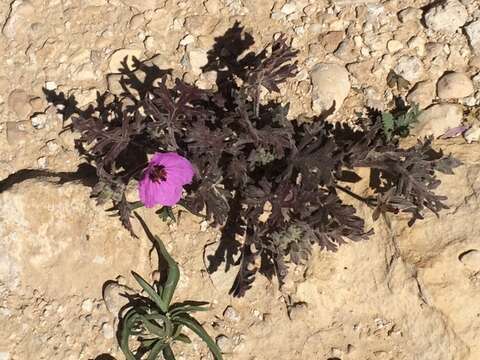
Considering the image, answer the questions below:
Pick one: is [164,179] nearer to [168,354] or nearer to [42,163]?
[168,354]

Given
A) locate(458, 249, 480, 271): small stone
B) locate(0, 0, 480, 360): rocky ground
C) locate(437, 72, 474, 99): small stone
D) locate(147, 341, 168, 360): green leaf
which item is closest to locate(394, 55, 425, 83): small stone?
locate(0, 0, 480, 360): rocky ground

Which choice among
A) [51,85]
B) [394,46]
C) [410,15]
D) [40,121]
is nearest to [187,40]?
[51,85]

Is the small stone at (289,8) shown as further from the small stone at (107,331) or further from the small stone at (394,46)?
the small stone at (107,331)

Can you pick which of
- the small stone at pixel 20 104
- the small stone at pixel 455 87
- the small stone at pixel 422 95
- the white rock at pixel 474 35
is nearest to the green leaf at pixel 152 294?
the small stone at pixel 20 104

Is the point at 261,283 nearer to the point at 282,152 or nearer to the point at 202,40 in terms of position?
the point at 282,152

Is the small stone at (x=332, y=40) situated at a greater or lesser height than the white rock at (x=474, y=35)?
greater
